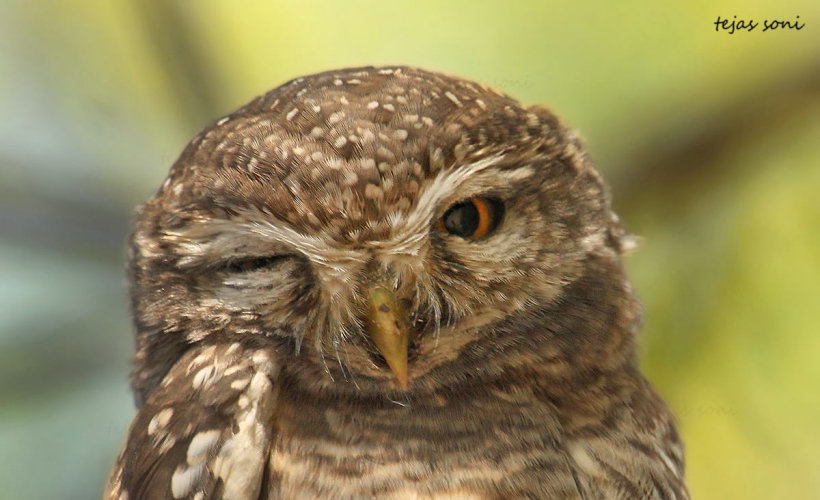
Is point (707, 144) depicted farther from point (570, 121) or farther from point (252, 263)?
point (252, 263)

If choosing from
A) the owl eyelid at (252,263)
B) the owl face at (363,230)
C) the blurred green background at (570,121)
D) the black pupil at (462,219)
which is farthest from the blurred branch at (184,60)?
the black pupil at (462,219)

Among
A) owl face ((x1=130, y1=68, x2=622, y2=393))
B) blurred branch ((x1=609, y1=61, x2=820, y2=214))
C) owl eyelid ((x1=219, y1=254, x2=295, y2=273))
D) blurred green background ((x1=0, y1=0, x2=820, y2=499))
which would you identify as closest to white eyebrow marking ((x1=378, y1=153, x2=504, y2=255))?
owl face ((x1=130, y1=68, x2=622, y2=393))

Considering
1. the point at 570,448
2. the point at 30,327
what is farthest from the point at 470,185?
the point at 30,327

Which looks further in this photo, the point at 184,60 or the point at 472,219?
the point at 184,60

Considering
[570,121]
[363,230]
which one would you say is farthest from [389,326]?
[570,121]

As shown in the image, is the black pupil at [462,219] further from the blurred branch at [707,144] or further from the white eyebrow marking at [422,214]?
the blurred branch at [707,144]

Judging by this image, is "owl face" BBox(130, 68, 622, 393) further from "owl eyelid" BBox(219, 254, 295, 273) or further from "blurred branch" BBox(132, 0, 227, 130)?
"blurred branch" BBox(132, 0, 227, 130)

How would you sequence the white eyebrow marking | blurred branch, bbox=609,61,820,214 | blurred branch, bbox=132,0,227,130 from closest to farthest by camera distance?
the white eyebrow marking
blurred branch, bbox=609,61,820,214
blurred branch, bbox=132,0,227,130
